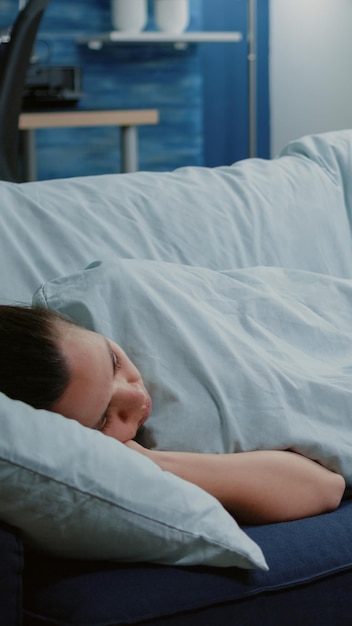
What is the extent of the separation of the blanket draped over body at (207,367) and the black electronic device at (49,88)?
2.54m

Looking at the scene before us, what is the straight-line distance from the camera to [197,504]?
1.15 meters

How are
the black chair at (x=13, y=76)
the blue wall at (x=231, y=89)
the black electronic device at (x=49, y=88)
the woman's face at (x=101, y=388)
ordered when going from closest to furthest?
the woman's face at (x=101, y=388) < the black chair at (x=13, y=76) < the black electronic device at (x=49, y=88) < the blue wall at (x=231, y=89)

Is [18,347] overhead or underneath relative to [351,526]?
overhead

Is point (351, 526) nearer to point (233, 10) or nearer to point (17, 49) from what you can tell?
point (17, 49)

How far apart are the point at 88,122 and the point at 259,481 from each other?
8.96 ft

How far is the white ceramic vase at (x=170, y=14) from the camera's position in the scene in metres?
4.60

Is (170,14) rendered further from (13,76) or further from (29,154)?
(13,76)

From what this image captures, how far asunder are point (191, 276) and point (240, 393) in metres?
0.22

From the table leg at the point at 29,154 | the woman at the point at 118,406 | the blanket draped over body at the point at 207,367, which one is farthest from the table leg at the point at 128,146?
the woman at the point at 118,406

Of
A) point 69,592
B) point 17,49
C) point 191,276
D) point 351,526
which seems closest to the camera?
point 69,592

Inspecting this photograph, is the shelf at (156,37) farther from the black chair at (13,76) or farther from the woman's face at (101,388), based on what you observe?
the woman's face at (101,388)

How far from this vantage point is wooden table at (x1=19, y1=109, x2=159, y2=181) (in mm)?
3750

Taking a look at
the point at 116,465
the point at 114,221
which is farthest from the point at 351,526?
the point at 114,221

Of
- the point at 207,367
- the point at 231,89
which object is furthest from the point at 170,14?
the point at 207,367
